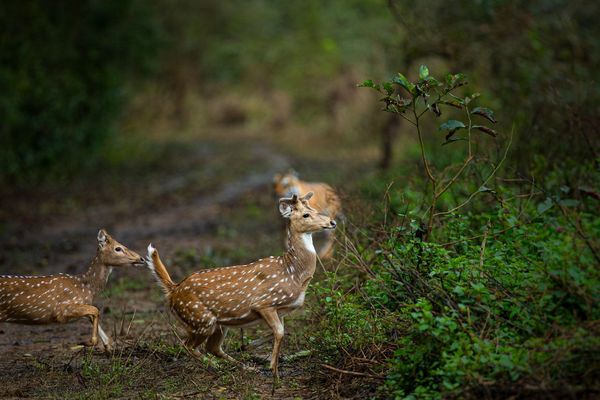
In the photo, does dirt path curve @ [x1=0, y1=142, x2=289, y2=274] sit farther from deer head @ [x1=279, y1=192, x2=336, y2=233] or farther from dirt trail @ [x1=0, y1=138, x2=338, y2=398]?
deer head @ [x1=279, y1=192, x2=336, y2=233]

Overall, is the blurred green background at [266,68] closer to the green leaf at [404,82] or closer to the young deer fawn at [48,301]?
the green leaf at [404,82]

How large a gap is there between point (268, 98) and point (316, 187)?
2518cm

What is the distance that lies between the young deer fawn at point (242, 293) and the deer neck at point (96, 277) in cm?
116

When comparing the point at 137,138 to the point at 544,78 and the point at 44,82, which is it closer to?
the point at 44,82

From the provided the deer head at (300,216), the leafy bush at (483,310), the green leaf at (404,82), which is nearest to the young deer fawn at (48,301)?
the deer head at (300,216)

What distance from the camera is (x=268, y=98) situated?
38.7m

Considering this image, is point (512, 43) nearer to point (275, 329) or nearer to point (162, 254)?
point (162, 254)

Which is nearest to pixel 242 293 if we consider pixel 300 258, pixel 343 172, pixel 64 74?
pixel 300 258

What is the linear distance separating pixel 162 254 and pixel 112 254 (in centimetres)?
455

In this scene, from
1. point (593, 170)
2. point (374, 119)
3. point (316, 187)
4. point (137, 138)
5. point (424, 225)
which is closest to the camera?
point (424, 225)

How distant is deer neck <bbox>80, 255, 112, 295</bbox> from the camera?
29.5ft

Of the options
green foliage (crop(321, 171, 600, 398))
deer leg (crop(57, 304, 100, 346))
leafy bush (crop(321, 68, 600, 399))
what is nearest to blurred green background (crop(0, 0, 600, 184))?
leafy bush (crop(321, 68, 600, 399))

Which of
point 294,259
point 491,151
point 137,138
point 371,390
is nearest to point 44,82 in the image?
point 137,138

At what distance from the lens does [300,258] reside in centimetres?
802
